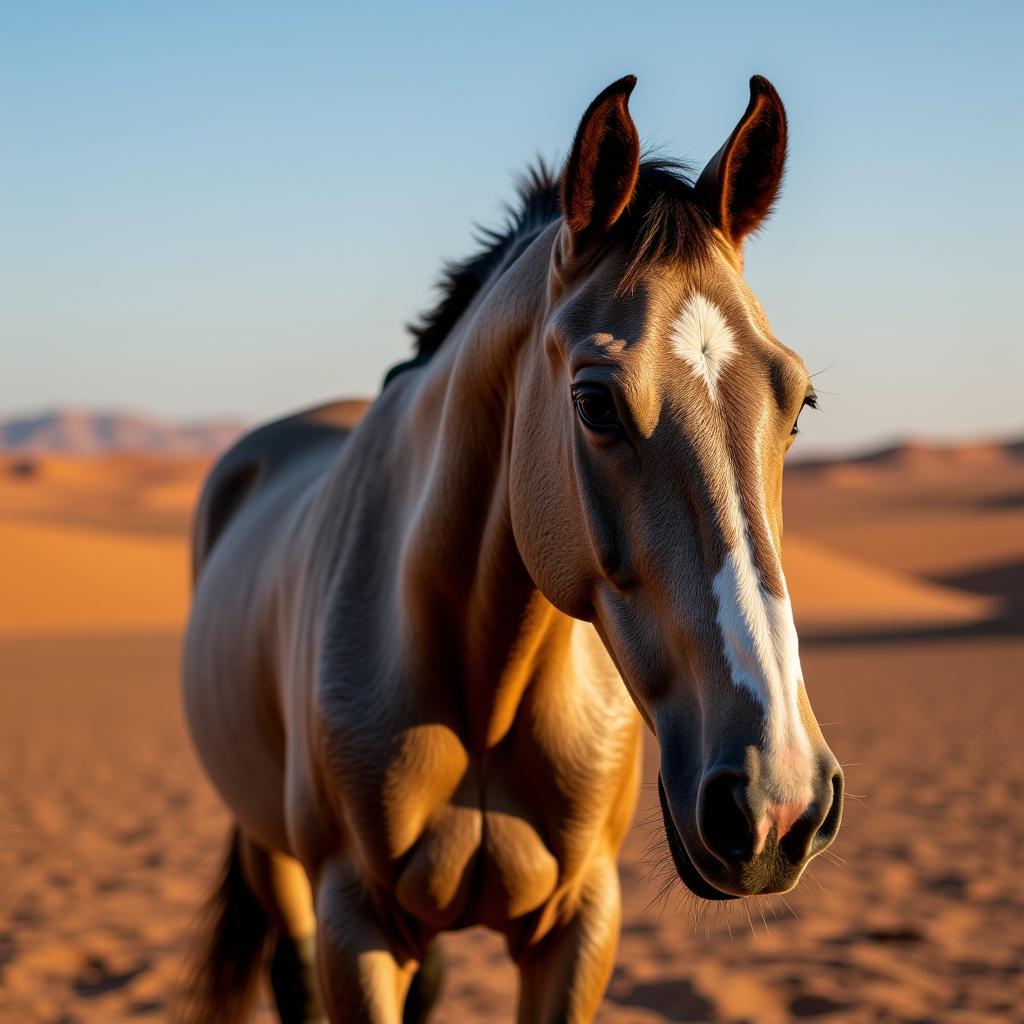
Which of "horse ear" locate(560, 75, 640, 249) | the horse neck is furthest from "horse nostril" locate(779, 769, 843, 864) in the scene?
"horse ear" locate(560, 75, 640, 249)

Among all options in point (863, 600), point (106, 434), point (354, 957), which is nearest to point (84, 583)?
point (863, 600)

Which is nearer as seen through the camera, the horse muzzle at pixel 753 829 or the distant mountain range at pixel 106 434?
the horse muzzle at pixel 753 829

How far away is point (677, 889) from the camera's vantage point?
5.89 meters

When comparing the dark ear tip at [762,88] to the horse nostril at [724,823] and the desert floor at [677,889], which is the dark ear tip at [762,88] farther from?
the desert floor at [677,889]

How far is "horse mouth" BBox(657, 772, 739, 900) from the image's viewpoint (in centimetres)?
145

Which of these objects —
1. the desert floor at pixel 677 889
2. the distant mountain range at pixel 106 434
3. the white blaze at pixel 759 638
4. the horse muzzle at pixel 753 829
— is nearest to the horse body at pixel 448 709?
the desert floor at pixel 677 889

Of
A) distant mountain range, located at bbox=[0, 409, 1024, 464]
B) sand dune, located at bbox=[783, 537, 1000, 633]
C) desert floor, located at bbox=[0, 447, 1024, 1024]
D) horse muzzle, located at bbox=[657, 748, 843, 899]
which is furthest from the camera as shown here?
distant mountain range, located at bbox=[0, 409, 1024, 464]

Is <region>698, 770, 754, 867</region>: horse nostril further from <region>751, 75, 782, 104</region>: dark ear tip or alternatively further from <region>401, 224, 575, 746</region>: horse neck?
<region>751, 75, 782, 104</region>: dark ear tip

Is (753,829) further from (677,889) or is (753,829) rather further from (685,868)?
(677,889)

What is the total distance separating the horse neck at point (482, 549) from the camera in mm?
1941

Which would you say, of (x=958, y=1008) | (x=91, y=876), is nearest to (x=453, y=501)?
(x=958, y=1008)

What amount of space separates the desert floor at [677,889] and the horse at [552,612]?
0.32 metres

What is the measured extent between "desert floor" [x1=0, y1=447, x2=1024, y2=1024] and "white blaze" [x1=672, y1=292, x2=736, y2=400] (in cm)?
70

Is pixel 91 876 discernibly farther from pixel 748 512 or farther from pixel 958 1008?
pixel 748 512
